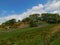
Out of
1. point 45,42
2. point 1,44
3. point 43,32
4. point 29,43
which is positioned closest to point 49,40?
point 45,42

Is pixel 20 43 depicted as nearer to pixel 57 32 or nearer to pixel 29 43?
pixel 29 43

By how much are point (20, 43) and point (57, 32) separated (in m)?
11.6

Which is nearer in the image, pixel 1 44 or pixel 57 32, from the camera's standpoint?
pixel 1 44

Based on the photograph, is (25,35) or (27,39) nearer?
(27,39)

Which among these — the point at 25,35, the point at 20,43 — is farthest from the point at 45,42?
the point at 25,35

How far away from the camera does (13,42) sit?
52656 millimetres

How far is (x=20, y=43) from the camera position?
51500 mm

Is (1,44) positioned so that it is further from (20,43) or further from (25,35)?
(25,35)

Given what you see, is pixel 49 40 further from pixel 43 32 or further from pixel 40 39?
pixel 43 32

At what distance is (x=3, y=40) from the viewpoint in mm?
54969

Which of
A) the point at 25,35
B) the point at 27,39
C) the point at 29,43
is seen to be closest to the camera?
the point at 29,43

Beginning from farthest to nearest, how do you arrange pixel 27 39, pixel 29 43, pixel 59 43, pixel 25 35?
pixel 25 35, pixel 27 39, pixel 29 43, pixel 59 43

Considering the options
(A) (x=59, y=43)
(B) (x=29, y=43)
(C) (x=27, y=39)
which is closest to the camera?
(A) (x=59, y=43)

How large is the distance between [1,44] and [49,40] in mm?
12534
